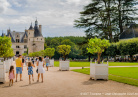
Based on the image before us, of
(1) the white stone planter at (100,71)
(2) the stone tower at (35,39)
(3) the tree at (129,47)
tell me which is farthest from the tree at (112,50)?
(2) the stone tower at (35,39)

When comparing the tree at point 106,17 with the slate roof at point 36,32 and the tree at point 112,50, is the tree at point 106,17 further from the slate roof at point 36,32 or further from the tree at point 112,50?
the slate roof at point 36,32

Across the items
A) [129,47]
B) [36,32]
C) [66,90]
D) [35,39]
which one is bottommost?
[66,90]

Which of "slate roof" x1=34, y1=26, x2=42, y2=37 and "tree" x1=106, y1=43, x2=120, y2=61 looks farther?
"slate roof" x1=34, y1=26, x2=42, y2=37

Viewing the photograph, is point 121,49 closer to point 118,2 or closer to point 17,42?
point 118,2

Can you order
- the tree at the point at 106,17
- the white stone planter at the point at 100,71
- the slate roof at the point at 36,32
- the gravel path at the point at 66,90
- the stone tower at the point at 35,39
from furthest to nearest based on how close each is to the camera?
the slate roof at the point at 36,32 → the stone tower at the point at 35,39 → the tree at the point at 106,17 → the white stone planter at the point at 100,71 → the gravel path at the point at 66,90

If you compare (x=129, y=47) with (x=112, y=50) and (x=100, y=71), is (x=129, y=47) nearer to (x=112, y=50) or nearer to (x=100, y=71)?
(x=112, y=50)

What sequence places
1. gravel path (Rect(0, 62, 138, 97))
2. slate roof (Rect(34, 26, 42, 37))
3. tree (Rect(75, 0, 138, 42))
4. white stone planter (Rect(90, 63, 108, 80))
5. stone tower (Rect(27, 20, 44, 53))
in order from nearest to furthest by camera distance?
gravel path (Rect(0, 62, 138, 97)), white stone planter (Rect(90, 63, 108, 80)), tree (Rect(75, 0, 138, 42)), stone tower (Rect(27, 20, 44, 53)), slate roof (Rect(34, 26, 42, 37))

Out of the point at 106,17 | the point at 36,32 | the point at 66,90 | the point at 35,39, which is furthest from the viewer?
the point at 36,32

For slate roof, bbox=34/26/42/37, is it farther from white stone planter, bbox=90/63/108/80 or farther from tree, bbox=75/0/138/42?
white stone planter, bbox=90/63/108/80

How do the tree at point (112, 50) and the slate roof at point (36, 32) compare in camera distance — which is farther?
the slate roof at point (36, 32)

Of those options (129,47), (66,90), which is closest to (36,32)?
Answer: (129,47)

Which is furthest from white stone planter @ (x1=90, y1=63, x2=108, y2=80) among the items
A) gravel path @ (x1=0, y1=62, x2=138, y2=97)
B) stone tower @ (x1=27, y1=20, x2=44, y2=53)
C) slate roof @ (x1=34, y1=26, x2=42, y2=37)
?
slate roof @ (x1=34, y1=26, x2=42, y2=37)

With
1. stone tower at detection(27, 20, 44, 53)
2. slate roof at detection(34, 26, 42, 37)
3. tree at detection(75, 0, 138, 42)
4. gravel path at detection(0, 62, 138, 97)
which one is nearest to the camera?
gravel path at detection(0, 62, 138, 97)

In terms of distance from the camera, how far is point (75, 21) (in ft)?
163
